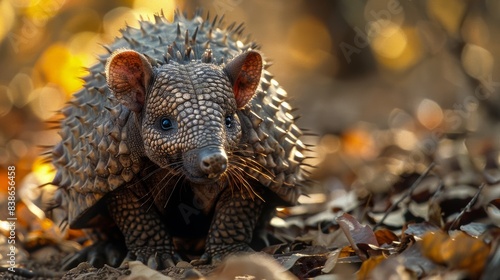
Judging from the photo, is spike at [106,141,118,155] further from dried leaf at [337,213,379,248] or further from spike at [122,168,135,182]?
dried leaf at [337,213,379,248]

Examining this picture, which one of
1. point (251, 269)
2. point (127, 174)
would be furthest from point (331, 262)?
point (127, 174)

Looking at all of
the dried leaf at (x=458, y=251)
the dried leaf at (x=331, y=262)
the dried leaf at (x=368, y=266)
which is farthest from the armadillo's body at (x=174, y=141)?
the dried leaf at (x=458, y=251)

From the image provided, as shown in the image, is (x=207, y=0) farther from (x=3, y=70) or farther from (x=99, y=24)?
(x=3, y=70)

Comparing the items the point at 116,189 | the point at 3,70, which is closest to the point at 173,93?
the point at 116,189

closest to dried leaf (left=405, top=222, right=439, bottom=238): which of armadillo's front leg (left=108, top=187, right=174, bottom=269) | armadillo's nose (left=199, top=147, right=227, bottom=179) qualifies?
armadillo's nose (left=199, top=147, right=227, bottom=179)

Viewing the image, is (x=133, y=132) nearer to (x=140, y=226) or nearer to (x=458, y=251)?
(x=140, y=226)

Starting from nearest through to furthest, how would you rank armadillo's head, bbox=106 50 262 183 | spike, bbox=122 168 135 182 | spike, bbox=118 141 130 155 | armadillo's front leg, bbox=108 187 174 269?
armadillo's head, bbox=106 50 262 183 → spike, bbox=118 141 130 155 → spike, bbox=122 168 135 182 → armadillo's front leg, bbox=108 187 174 269
